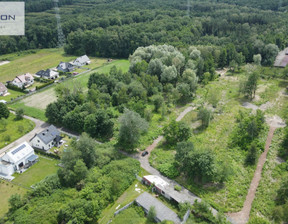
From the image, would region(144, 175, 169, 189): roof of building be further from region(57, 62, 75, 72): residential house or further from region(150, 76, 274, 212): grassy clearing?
region(57, 62, 75, 72): residential house

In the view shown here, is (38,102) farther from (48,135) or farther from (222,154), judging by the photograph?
(222,154)

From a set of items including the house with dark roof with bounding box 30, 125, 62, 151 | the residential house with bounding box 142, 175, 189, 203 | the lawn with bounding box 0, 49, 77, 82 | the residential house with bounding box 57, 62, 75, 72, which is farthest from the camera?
the lawn with bounding box 0, 49, 77, 82

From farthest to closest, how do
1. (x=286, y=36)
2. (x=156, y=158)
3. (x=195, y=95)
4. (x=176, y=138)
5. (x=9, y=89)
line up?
1. (x=286, y=36)
2. (x=9, y=89)
3. (x=195, y=95)
4. (x=176, y=138)
5. (x=156, y=158)

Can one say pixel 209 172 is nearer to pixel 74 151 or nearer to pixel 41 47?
pixel 74 151

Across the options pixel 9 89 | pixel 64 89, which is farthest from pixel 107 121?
pixel 9 89

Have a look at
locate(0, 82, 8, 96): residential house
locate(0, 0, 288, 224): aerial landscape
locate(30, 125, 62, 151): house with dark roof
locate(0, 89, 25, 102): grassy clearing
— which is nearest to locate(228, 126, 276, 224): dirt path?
locate(0, 0, 288, 224): aerial landscape
